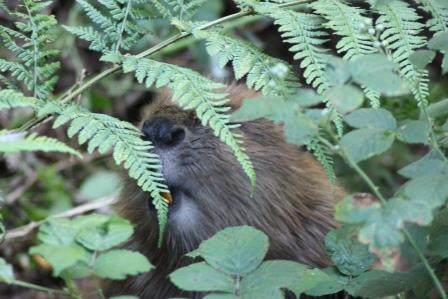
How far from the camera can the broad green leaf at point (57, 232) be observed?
216 cm

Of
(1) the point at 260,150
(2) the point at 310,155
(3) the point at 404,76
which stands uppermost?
(3) the point at 404,76

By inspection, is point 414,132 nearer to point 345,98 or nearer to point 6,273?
point 345,98

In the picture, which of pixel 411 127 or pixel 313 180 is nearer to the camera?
pixel 411 127

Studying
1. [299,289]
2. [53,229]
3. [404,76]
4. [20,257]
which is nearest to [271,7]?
[404,76]

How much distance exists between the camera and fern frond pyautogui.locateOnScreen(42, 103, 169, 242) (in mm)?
2636

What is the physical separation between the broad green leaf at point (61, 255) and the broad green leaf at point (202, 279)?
0.97ft

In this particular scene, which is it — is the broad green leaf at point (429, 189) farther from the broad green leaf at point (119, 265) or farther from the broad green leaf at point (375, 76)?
the broad green leaf at point (119, 265)

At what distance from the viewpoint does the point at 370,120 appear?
7.82 feet

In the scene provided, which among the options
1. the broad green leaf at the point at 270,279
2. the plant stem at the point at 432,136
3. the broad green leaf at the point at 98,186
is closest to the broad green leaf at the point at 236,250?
the broad green leaf at the point at 270,279

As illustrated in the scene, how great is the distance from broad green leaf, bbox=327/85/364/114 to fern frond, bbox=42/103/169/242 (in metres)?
0.75

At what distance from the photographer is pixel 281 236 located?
10.6 feet

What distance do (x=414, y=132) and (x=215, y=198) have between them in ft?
3.10

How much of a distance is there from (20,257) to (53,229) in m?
3.15

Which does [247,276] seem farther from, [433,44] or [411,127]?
[433,44]
